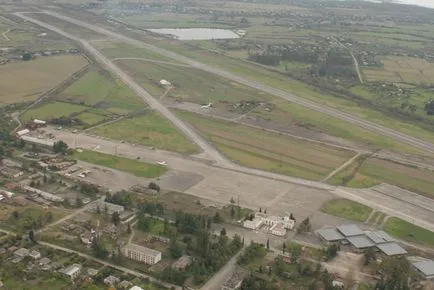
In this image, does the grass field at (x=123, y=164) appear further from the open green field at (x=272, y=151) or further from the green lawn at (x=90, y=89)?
the green lawn at (x=90, y=89)

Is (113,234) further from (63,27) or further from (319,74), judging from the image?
(63,27)

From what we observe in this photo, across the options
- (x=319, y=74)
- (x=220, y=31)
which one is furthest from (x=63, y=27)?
(x=319, y=74)

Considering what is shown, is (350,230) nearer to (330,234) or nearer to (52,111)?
(330,234)

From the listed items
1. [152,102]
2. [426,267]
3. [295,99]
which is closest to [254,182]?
[426,267]

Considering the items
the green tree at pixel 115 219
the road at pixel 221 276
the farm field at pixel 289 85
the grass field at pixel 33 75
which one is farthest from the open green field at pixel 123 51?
the road at pixel 221 276

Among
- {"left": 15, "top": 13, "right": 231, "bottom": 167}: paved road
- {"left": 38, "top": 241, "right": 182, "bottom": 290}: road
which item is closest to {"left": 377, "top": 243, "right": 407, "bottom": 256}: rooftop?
{"left": 38, "top": 241, "right": 182, "bottom": 290}: road
